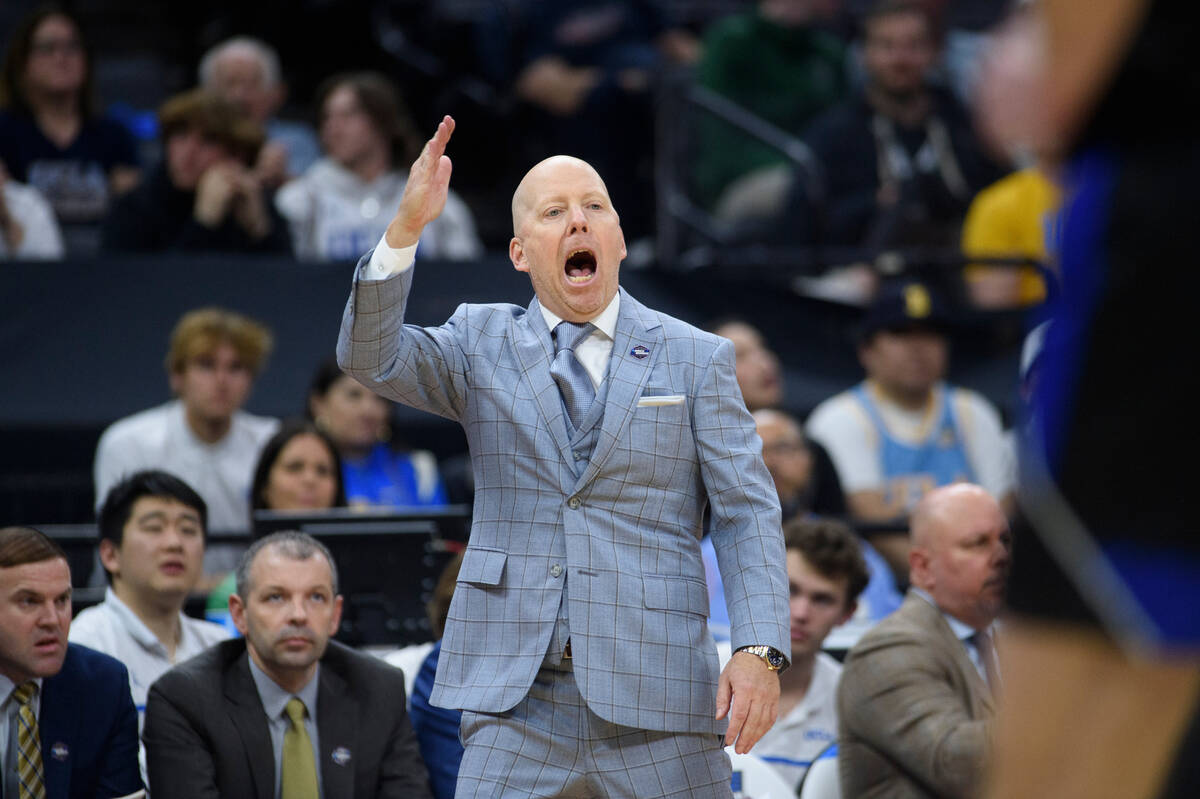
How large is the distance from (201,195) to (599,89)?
280 cm

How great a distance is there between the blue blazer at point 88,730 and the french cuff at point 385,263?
1.96m

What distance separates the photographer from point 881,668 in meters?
4.60

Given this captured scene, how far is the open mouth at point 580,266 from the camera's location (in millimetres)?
3330

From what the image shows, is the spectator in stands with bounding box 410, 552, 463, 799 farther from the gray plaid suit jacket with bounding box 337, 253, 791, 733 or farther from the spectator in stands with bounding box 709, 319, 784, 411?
the spectator in stands with bounding box 709, 319, 784, 411

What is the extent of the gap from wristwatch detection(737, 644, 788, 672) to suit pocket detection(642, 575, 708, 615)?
0.16m

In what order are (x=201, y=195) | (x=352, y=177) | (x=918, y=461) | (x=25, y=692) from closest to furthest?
(x=25, y=692) → (x=918, y=461) → (x=201, y=195) → (x=352, y=177)

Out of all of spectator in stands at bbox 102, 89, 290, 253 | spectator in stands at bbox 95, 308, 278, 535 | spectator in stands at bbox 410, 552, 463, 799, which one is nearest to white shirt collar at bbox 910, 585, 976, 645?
spectator in stands at bbox 410, 552, 463, 799

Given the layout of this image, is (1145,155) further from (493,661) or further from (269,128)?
(269,128)

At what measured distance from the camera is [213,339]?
6.68m

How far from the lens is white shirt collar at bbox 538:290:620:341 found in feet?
11.0

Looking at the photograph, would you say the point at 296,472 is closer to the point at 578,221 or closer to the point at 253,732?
the point at 253,732

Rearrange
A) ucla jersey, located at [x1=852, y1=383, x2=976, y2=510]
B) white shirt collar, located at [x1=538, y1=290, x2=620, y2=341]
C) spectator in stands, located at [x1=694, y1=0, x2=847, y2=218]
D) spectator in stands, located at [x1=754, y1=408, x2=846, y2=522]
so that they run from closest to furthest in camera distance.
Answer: white shirt collar, located at [x1=538, y1=290, x2=620, y2=341], spectator in stands, located at [x1=754, y1=408, x2=846, y2=522], ucla jersey, located at [x1=852, y1=383, x2=976, y2=510], spectator in stands, located at [x1=694, y1=0, x2=847, y2=218]

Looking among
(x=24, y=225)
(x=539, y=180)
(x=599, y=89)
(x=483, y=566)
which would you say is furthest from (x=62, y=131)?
(x=483, y=566)

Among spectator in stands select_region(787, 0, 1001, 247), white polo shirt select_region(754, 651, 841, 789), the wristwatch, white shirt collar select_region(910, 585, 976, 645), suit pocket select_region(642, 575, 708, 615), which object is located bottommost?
white polo shirt select_region(754, 651, 841, 789)
